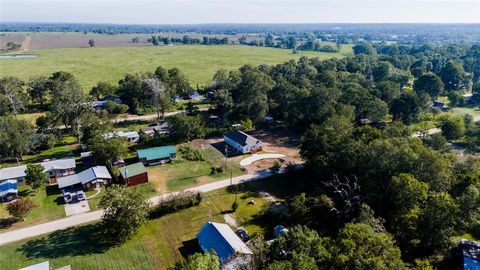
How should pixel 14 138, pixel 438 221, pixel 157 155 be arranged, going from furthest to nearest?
pixel 157 155
pixel 14 138
pixel 438 221

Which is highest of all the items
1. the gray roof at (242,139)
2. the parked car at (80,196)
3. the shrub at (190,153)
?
the gray roof at (242,139)

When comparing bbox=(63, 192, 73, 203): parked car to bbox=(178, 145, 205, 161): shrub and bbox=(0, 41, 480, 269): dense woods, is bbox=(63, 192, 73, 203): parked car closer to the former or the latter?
bbox=(0, 41, 480, 269): dense woods

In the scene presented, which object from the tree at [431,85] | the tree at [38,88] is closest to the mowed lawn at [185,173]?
the tree at [38,88]

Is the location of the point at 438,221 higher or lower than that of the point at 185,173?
higher

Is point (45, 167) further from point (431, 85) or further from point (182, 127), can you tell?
point (431, 85)

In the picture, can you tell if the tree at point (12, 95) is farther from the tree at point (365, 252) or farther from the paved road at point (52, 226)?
the tree at point (365, 252)

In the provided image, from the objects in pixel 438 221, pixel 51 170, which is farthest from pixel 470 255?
pixel 51 170
